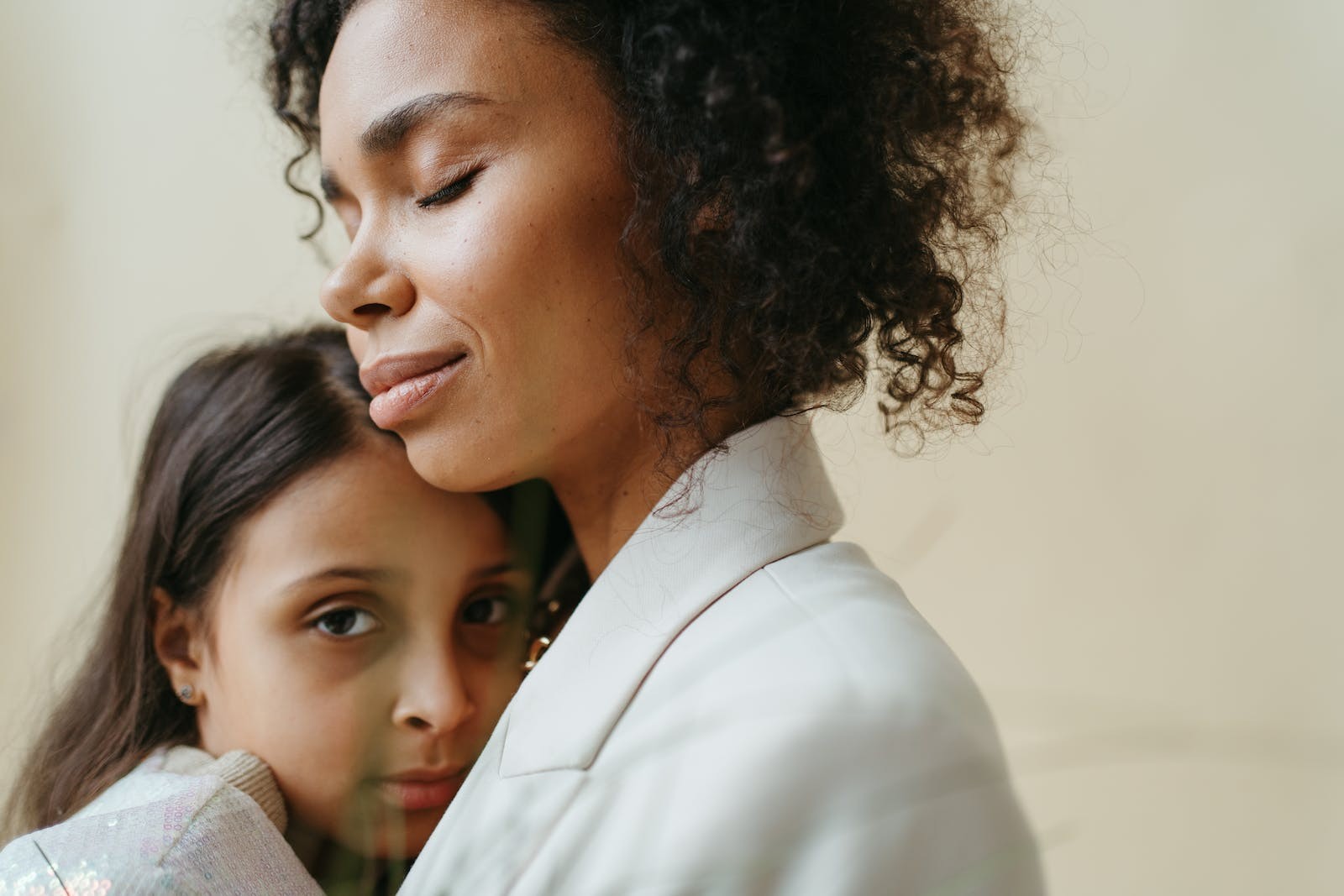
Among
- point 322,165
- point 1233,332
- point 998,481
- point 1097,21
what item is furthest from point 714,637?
point 1097,21

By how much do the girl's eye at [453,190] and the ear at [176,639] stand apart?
52cm

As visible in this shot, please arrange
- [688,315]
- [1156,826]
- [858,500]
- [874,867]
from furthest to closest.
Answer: [858,500] → [1156,826] → [688,315] → [874,867]

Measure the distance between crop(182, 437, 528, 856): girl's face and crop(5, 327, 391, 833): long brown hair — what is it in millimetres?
38

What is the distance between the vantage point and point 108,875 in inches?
33.4

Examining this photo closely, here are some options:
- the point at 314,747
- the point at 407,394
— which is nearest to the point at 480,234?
the point at 407,394

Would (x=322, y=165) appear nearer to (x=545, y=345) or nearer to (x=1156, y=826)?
(x=545, y=345)

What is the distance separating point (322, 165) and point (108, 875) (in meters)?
0.65

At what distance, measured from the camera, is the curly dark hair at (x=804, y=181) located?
1.01 m

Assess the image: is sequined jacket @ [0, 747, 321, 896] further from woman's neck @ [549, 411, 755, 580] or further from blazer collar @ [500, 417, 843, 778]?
woman's neck @ [549, 411, 755, 580]

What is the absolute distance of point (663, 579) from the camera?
3.44ft

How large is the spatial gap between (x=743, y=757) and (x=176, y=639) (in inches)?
28.0

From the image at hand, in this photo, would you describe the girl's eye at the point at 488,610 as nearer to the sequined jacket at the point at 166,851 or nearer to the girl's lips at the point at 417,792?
the girl's lips at the point at 417,792

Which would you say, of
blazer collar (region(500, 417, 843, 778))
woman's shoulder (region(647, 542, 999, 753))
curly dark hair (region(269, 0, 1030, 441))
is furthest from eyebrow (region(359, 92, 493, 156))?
woman's shoulder (region(647, 542, 999, 753))

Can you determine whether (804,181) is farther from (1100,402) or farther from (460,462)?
(1100,402)
